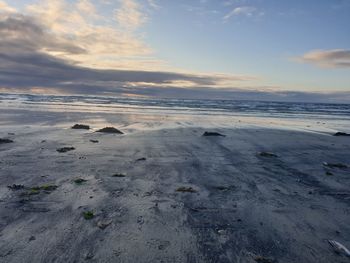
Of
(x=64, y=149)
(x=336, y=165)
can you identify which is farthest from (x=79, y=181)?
(x=336, y=165)

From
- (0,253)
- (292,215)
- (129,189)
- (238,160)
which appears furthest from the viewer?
(238,160)

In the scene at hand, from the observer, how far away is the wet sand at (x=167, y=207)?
392 centimetres

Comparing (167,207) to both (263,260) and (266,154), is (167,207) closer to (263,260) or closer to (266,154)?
(263,260)

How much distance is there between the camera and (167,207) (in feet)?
17.5

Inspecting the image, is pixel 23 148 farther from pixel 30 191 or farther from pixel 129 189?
pixel 129 189

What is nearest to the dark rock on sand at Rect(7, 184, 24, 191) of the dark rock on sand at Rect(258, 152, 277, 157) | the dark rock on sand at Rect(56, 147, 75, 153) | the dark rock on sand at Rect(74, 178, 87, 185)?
the dark rock on sand at Rect(74, 178, 87, 185)

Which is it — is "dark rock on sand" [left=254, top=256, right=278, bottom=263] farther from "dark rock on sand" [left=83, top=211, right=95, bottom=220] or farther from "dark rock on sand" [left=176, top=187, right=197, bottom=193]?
"dark rock on sand" [left=176, top=187, right=197, bottom=193]

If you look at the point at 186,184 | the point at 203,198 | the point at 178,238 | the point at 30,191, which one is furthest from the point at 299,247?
the point at 30,191

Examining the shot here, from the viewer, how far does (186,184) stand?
6.77 m

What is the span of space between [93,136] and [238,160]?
670 centimetres

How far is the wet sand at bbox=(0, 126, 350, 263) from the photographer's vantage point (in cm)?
392

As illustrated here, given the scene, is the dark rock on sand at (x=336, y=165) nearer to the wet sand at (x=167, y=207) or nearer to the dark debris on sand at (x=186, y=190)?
the wet sand at (x=167, y=207)

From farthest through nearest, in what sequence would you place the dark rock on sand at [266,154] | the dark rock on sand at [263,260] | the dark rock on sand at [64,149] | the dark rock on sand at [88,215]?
the dark rock on sand at [266,154], the dark rock on sand at [64,149], the dark rock on sand at [88,215], the dark rock on sand at [263,260]

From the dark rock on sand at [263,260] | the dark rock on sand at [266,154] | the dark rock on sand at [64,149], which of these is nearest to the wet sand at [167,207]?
the dark rock on sand at [263,260]
